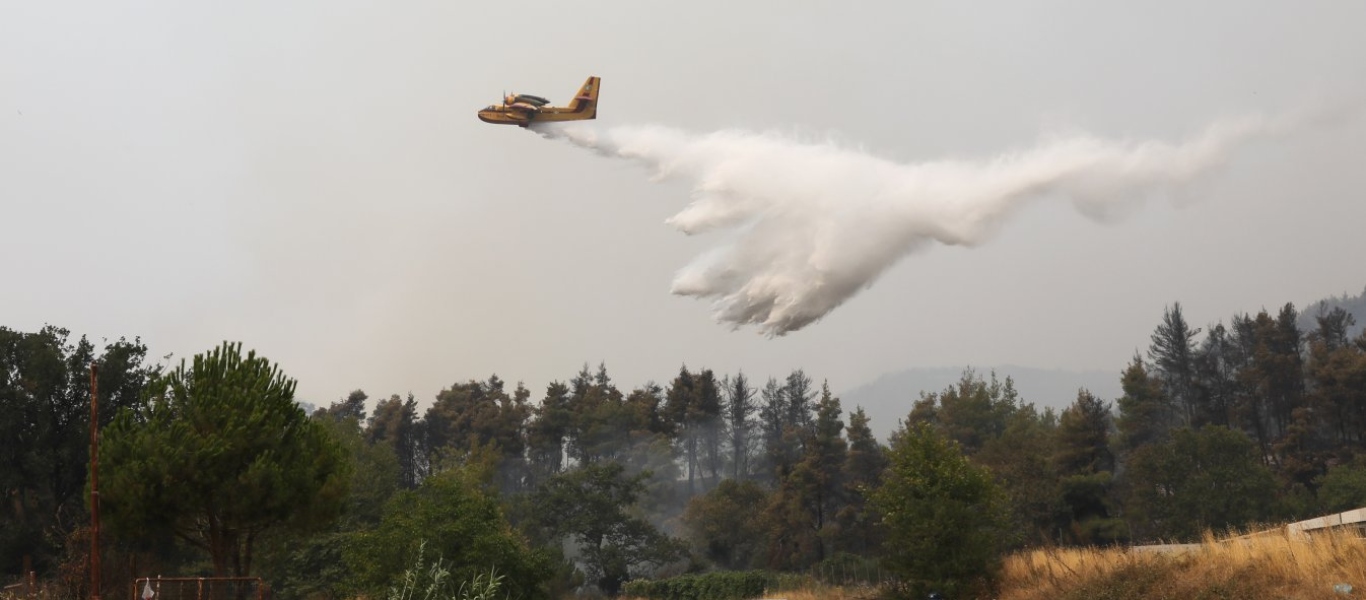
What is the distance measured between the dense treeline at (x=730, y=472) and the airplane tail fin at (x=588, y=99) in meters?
19.3

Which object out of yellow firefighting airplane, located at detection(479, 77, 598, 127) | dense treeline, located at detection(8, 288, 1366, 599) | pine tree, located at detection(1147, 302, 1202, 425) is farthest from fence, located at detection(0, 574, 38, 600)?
pine tree, located at detection(1147, 302, 1202, 425)

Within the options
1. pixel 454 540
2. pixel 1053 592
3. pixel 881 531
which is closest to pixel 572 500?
pixel 881 531

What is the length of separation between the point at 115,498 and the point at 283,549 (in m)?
20.2

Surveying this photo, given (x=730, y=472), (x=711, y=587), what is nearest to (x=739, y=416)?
(x=730, y=472)

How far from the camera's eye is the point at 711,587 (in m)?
59.6

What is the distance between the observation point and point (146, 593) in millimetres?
23875

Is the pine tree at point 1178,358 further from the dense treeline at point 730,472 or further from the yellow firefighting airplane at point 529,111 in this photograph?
the yellow firefighting airplane at point 529,111

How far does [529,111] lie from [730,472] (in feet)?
278

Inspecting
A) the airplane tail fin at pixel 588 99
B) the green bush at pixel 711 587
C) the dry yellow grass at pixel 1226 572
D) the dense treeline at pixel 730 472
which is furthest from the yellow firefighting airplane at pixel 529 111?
the dry yellow grass at pixel 1226 572

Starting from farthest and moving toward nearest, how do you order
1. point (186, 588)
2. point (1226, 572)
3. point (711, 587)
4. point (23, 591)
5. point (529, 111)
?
point (711, 587) < point (529, 111) < point (23, 591) < point (186, 588) < point (1226, 572)

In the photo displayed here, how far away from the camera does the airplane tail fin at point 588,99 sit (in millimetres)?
55156

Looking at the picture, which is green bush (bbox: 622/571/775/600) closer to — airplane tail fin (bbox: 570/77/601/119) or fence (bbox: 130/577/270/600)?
airplane tail fin (bbox: 570/77/601/119)

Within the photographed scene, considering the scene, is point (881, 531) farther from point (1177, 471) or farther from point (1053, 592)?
point (1053, 592)

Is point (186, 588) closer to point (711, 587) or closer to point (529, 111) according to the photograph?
point (529, 111)
